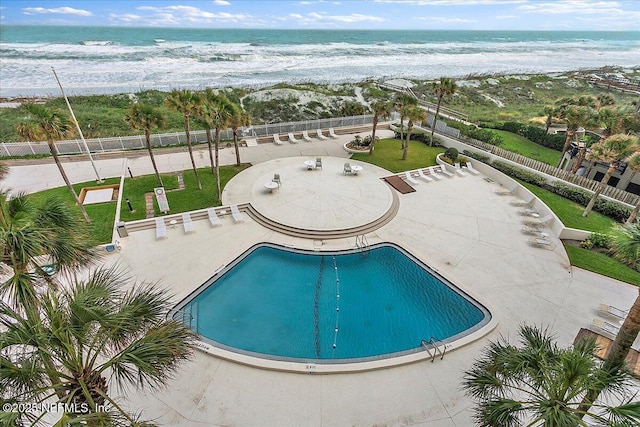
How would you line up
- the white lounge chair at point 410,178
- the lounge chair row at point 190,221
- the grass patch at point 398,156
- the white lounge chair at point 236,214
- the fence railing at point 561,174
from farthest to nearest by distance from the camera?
the grass patch at point 398,156
the white lounge chair at point 410,178
the fence railing at point 561,174
the white lounge chair at point 236,214
the lounge chair row at point 190,221

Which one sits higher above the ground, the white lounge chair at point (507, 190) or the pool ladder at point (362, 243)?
the white lounge chair at point (507, 190)

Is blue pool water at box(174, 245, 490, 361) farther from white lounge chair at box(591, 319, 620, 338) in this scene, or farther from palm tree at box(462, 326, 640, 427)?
palm tree at box(462, 326, 640, 427)

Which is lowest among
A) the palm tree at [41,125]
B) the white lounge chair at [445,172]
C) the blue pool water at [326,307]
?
the blue pool water at [326,307]

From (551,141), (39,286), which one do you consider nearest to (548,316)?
(39,286)

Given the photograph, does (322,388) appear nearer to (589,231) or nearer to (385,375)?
(385,375)

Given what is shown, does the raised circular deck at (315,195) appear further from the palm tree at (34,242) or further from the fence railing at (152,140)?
the palm tree at (34,242)

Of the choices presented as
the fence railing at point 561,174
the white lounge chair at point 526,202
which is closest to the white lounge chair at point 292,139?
the fence railing at point 561,174

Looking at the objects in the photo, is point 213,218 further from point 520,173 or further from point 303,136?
point 520,173
